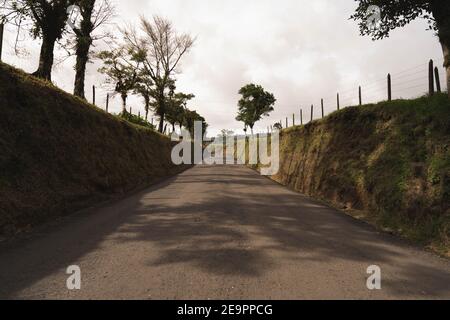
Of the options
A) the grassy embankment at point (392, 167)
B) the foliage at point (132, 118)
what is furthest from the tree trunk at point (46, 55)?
the grassy embankment at point (392, 167)

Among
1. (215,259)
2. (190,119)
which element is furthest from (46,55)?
(190,119)

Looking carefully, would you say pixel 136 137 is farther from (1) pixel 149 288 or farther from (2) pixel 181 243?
(1) pixel 149 288

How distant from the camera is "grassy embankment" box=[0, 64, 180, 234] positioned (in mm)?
8648

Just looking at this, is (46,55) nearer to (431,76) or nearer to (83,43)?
(83,43)

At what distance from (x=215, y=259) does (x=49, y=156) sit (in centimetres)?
814

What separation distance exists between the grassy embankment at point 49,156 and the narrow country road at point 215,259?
1047 mm

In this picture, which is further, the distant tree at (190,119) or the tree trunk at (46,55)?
the distant tree at (190,119)

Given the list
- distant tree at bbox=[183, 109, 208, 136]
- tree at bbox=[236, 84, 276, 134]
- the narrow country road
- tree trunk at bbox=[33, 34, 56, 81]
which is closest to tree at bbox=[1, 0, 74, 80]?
tree trunk at bbox=[33, 34, 56, 81]

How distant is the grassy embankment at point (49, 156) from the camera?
8648 mm

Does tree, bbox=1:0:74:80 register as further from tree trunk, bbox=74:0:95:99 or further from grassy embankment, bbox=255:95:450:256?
grassy embankment, bbox=255:95:450:256

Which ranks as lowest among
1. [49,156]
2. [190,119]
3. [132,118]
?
[49,156]

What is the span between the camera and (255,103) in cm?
6750

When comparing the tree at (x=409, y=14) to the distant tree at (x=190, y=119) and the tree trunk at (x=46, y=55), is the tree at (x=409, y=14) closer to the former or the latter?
the tree trunk at (x=46, y=55)
